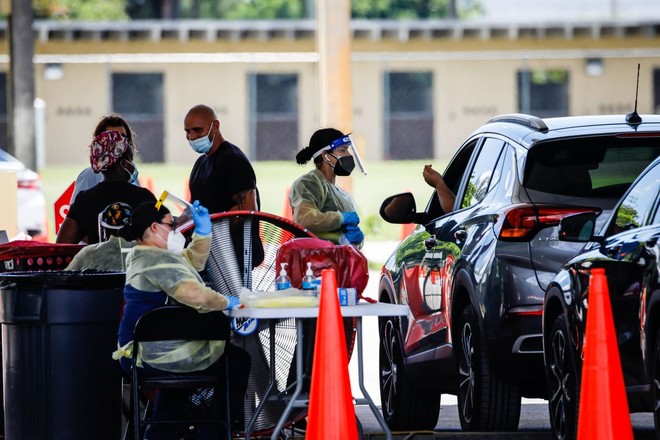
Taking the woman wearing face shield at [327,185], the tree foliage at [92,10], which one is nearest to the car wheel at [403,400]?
the woman wearing face shield at [327,185]

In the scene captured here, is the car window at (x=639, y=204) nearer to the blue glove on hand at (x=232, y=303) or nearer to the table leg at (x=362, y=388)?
the table leg at (x=362, y=388)

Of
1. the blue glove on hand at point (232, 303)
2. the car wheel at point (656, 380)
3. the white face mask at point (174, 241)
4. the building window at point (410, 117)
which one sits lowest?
the car wheel at point (656, 380)

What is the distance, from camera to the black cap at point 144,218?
7793mm

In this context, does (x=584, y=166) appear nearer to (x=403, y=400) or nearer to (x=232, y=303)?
(x=232, y=303)

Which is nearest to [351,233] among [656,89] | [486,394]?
[486,394]

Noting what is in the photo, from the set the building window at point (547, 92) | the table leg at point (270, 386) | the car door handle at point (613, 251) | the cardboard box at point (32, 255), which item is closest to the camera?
the car door handle at point (613, 251)

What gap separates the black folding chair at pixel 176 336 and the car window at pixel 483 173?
2192mm

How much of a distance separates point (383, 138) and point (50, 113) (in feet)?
28.6

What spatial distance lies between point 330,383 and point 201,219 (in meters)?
1.54

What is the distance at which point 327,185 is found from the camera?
1026 cm

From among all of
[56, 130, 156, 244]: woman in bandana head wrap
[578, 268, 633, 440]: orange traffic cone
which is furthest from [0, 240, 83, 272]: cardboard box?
[578, 268, 633, 440]: orange traffic cone

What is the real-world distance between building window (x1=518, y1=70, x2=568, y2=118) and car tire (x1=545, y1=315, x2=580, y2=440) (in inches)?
1344

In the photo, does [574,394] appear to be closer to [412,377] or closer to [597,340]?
[597,340]

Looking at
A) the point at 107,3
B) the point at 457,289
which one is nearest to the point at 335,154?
the point at 457,289
